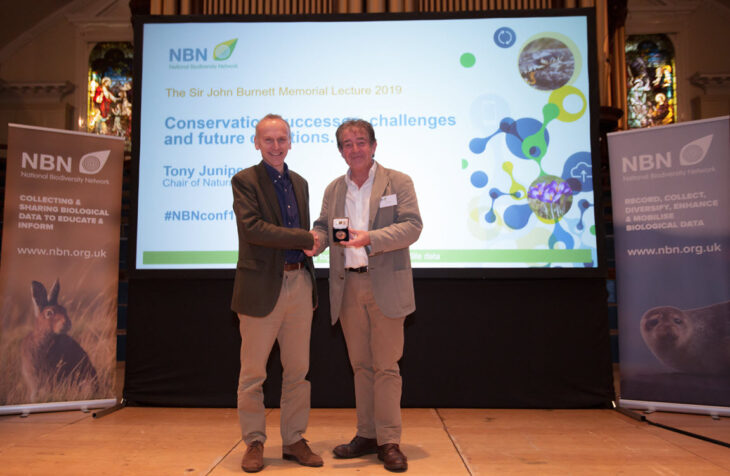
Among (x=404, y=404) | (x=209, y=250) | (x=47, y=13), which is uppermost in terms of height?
(x=47, y=13)

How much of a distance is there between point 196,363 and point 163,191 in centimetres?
120

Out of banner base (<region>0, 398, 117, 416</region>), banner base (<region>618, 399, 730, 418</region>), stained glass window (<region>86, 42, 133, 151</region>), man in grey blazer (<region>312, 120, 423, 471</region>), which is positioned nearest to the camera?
man in grey blazer (<region>312, 120, 423, 471</region>)

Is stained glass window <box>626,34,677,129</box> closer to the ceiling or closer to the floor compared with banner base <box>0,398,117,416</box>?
closer to the ceiling

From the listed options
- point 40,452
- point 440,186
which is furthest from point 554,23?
point 40,452

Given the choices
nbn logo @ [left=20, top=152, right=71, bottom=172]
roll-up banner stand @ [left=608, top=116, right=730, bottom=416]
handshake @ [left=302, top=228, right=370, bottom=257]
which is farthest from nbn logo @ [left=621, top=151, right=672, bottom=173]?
nbn logo @ [left=20, top=152, right=71, bottom=172]

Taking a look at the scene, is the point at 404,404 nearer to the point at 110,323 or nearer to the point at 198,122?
the point at 110,323

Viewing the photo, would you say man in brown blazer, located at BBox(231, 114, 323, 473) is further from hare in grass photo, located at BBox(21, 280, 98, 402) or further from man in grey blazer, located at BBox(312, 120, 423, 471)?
hare in grass photo, located at BBox(21, 280, 98, 402)

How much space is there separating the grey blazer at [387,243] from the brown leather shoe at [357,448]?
592 millimetres

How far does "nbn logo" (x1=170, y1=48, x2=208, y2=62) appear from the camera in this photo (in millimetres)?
4012

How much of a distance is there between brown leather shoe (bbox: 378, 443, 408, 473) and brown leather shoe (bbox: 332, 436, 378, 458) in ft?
0.49

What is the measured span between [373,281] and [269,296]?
461mm

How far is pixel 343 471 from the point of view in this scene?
2.50 meters

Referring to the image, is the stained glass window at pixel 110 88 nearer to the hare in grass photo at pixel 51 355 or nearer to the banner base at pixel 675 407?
the hare in grass photo at pixel 51 355

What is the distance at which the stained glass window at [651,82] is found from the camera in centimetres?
1090
